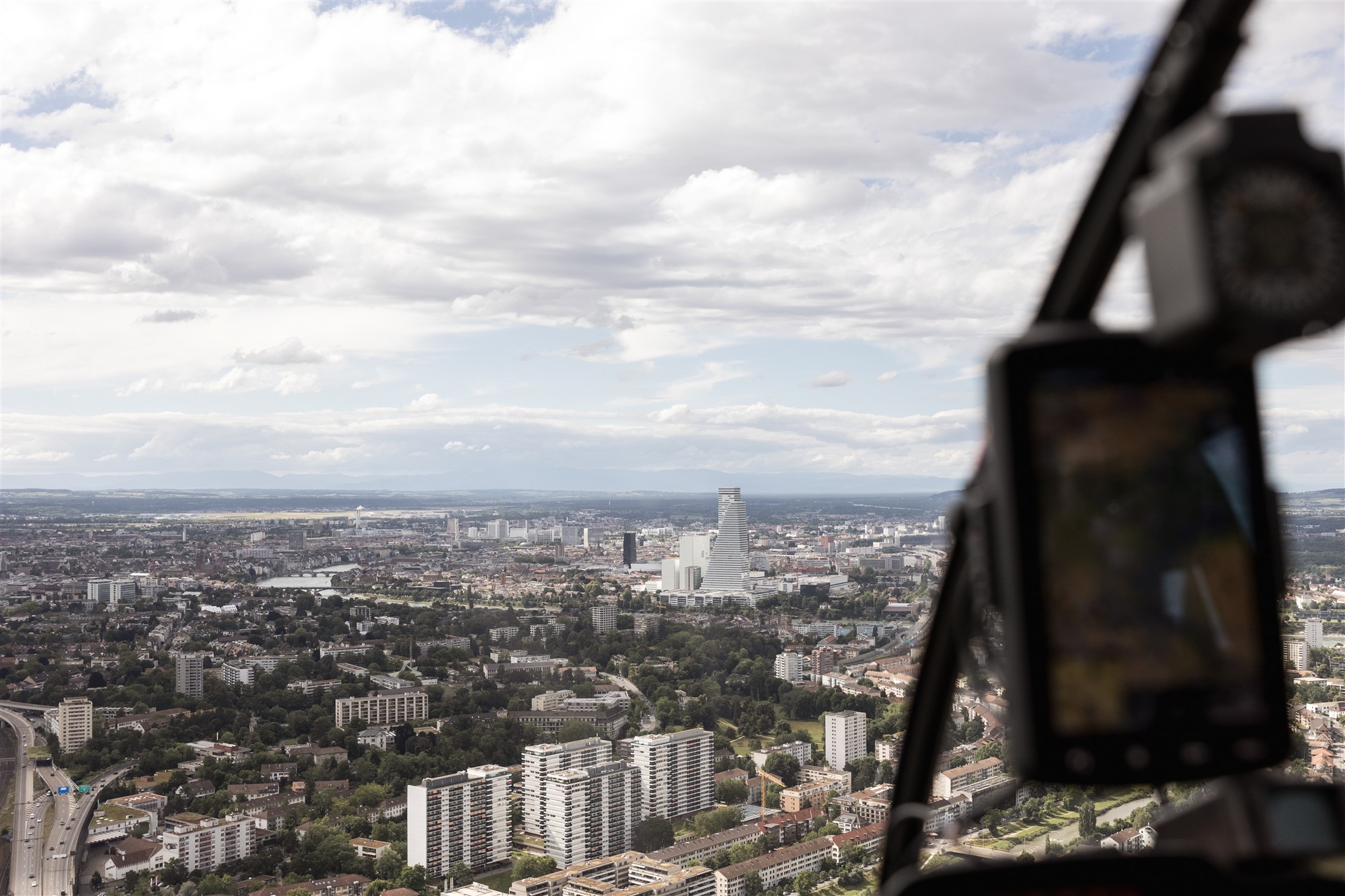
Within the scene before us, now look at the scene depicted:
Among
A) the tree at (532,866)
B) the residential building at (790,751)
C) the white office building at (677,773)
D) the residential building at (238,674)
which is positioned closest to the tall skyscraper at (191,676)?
the residential building at (238,674)

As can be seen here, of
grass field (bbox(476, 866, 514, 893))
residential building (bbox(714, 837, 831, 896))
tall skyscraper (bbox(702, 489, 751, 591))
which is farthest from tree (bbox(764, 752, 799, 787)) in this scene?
tall skyscraper (bbox(702, 489, 751, 591))

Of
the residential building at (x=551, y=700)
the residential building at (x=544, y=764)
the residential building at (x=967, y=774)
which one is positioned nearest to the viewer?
the residential building at (x=967, y=774)

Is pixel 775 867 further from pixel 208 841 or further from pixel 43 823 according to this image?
pixel 43 823

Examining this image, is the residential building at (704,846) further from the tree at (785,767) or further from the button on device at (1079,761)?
the button on device at (1079,761)

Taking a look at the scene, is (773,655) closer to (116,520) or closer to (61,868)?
(61,868)

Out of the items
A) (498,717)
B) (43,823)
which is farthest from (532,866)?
(43,823)

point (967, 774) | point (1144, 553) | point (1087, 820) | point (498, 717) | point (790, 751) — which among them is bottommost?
point (498, 717)

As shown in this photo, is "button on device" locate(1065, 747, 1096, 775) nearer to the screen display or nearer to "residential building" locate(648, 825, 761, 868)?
the screen display
